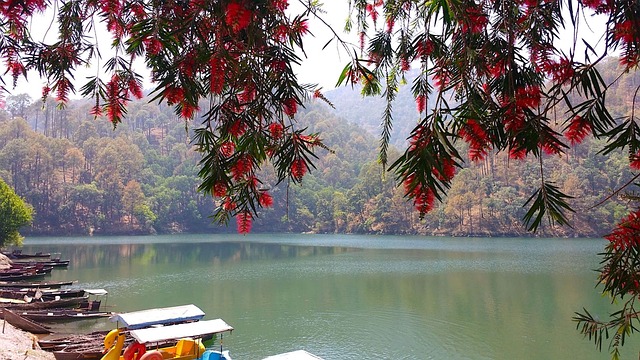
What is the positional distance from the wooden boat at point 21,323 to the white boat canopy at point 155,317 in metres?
1.88

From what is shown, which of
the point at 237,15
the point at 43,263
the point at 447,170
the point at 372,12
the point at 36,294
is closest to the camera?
the point at 447,170

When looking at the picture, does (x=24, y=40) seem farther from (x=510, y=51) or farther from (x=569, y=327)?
(x=569, y=327)

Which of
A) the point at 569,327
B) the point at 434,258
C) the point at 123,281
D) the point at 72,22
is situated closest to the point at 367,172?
the point at 434,258

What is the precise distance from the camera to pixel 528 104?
41.7 inches

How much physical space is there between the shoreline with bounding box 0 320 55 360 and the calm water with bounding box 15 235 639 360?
2.07 m

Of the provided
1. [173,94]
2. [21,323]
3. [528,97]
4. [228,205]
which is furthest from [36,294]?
[528,97]

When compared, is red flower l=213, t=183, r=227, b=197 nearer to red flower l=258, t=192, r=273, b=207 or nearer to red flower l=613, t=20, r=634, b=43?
red flower l=258, t=192, r=273, b=207

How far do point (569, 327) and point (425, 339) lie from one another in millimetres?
3808

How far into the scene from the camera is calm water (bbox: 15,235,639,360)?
9.92 meters

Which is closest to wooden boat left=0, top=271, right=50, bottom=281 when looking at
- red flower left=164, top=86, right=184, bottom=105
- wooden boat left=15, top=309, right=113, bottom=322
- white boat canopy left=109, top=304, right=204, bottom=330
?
wooden boat left=15, top=309, right=113, bottom=322

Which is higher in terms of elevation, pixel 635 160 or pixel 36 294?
A: pixel 635 160

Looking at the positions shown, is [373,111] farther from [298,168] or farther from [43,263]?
[298,168]

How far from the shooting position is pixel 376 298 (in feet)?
48.0

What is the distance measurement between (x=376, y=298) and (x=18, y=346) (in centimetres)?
987
